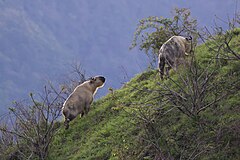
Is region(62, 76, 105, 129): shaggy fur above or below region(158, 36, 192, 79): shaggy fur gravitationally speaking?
above

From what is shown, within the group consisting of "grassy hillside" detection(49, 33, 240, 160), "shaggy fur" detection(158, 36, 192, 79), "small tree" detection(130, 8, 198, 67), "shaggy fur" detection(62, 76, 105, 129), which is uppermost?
"small tree" detection(130, 8, 198, 67)

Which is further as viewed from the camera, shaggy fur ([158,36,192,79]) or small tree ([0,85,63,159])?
shaggy fur ([158,36,192,79])

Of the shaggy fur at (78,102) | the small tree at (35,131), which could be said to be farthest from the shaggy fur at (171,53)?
the small tree at (35,131)

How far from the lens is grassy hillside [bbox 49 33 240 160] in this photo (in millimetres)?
8211

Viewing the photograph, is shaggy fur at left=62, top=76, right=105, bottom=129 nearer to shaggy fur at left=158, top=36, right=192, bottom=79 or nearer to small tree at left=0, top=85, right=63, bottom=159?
small tree at left=0, top=85, right=63, bottom=159

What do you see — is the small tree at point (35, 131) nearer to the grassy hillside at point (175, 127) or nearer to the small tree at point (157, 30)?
the grassy hillside at point (175, 127)

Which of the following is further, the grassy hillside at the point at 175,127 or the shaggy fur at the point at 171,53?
the shaggy fur at the point at 171,53

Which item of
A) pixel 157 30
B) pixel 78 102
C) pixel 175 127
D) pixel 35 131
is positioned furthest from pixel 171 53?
pixel 157 30

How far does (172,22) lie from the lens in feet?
65.9

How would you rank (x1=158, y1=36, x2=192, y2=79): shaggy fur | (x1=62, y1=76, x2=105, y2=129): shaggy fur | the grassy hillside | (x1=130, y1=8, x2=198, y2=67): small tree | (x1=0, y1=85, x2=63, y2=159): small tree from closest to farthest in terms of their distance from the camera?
the grassy hillside < (x1=0, y1=85, x2=63, y2=159): small tree < (x1=158, y1=36, x2=192, y2=79): shaggy fur < (x1=62, y1=76, x2=105, y2=129): shaggy fur < (x1=130, y1=8, x2=198, y2=67): small tree

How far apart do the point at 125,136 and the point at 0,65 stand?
192 meters

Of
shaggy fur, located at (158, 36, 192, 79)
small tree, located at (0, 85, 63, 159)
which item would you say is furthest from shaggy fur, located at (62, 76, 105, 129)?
shaggy fur, located at (158, 36, 192, 79)

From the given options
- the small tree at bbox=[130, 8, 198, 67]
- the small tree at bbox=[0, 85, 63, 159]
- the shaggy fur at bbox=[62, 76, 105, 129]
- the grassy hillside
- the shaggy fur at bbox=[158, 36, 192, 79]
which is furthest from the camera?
the small tree at bbox=[130, 8, 198, 67]

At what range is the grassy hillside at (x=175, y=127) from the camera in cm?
821
